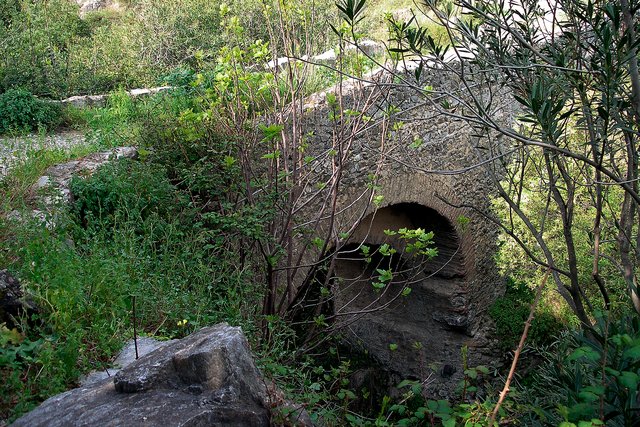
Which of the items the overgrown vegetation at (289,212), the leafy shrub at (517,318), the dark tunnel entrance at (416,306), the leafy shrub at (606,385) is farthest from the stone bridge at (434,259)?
the leafy shrub at (606,385)

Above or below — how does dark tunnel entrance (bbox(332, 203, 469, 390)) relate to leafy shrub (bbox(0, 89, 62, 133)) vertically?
below

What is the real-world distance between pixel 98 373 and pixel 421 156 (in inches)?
226

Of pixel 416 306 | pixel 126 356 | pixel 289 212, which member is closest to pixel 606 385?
pixel 126 356

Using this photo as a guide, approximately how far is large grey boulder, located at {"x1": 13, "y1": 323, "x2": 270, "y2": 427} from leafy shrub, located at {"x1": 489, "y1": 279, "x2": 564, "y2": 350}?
7.56m

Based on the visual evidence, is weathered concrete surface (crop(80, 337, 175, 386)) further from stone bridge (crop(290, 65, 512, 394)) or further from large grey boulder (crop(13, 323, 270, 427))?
stone bridge (crop(290, 65, 512, 394))

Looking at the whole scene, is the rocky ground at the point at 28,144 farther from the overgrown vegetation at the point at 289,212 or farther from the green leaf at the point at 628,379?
the green leaf at the point at 628,379

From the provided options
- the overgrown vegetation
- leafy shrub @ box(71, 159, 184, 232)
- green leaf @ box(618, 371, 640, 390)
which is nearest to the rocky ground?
the overgrown vegetation

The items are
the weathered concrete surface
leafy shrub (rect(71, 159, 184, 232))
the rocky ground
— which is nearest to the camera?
the weathered concrete surface

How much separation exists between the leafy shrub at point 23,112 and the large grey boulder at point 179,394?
600 centimetres

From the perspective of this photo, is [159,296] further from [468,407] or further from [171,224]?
[468,407]

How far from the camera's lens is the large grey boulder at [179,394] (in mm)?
2297

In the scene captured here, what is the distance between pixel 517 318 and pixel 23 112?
755 cm

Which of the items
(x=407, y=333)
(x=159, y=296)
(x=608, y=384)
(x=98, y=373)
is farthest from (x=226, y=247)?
(x=407, y=333)

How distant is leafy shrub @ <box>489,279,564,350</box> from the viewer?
9305 millimetres
